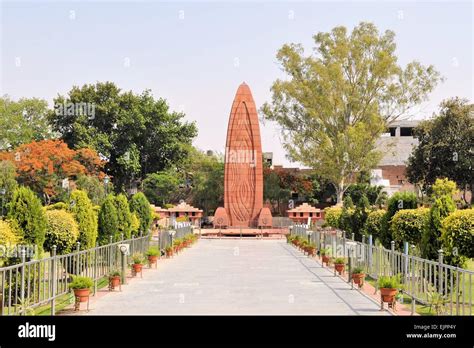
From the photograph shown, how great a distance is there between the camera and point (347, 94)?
4775 centimetres

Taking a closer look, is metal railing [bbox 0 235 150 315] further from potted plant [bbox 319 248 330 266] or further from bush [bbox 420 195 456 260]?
bush [bbox 420 195 456 260]

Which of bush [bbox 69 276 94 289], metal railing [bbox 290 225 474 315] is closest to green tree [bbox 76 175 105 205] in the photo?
metal railing [bbox 290 225 474 315]

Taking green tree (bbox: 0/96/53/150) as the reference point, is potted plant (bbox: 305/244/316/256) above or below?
below

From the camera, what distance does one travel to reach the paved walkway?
1230cm

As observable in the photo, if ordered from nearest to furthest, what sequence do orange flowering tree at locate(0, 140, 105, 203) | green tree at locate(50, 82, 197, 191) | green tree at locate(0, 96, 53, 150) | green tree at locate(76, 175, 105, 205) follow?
green tree at locate(76, 175, 105, 205) → orange flowering tree at locate(0, 140, 105, 203) → green tree at locate(50, 82, 197, 191) → green tree at locate(0, 96, 53, 150)

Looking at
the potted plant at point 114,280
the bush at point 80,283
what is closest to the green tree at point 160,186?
the potted plant at point 114,280

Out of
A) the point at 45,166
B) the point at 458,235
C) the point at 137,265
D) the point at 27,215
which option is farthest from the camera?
the point at 45,166

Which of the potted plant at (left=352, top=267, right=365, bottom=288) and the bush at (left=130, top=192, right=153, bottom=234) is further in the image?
the bush at (left=130, top=192, right=153, bottom=234)

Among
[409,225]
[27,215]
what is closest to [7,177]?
[27,215]

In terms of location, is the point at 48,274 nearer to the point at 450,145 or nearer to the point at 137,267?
the point at 137,267

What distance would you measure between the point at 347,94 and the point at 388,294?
3661 cm

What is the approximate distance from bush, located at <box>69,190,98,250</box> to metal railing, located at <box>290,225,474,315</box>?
22.5ft

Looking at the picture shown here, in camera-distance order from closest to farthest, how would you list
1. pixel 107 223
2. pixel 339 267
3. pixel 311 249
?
pixel 339 267, pixel 107 223, pixel 311 249
